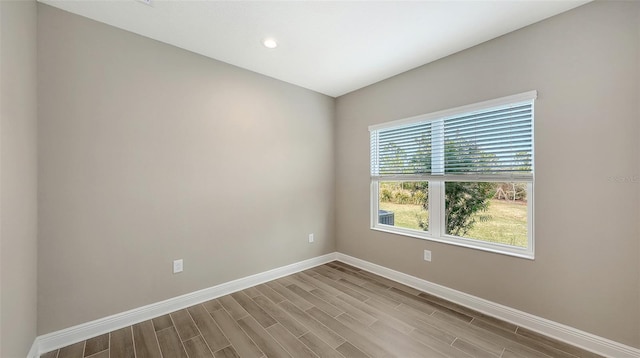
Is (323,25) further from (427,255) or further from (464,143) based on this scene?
(427,255)

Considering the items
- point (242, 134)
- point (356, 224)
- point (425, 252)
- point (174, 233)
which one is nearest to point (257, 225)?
point (174, 233)

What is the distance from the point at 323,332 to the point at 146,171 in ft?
6.97

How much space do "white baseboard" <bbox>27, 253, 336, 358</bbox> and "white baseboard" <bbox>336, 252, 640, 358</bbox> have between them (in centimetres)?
171

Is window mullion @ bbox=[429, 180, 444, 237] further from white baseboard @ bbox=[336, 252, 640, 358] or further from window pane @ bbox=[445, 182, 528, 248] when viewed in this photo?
white baseboard @ bbox=[336, 252, 640, 358]

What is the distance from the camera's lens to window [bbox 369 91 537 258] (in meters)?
2.20

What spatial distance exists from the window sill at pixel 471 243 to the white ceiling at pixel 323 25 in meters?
1.96

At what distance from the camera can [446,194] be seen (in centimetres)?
276

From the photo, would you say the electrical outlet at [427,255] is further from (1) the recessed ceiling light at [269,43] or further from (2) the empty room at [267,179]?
(1) the recessed ceiling light at [269,43]

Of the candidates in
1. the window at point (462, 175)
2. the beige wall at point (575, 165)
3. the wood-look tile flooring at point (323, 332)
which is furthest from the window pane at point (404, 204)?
the wood-look tile flooring at point (323, 332)

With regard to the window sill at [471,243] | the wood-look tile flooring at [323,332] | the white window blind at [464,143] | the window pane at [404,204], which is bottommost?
the wood-look tile flooring at [323,332]

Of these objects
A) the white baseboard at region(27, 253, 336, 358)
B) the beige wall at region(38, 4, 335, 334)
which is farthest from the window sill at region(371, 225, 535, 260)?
the white baseboard at region(27, 253, 336, 358)

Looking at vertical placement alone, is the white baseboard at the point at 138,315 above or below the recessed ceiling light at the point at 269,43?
below

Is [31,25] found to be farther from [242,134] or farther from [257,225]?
[257,225]

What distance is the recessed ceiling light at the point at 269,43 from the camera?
234 cm
